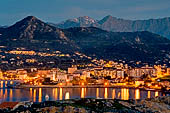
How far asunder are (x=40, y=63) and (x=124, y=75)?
89.5 ft

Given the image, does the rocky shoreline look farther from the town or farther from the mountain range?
Answer: the mountain range

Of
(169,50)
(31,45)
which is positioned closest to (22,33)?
(31,45)

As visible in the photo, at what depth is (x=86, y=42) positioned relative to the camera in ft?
519

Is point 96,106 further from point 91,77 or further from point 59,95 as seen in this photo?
point 91,77

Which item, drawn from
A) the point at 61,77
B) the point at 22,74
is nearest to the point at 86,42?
the point at 22,74

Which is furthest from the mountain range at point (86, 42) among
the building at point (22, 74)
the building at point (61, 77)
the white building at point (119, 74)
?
the building at point (61, 77)

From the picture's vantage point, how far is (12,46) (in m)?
130

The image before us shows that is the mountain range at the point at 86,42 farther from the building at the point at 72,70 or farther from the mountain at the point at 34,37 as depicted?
the building at the point at 72,70

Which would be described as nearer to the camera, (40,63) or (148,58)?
(40,63)

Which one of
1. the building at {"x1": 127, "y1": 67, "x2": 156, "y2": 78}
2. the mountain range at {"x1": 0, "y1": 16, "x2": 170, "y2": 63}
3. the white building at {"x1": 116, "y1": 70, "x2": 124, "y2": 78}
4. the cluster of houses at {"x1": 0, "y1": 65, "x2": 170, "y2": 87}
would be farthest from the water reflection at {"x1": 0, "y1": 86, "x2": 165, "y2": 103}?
the mountain range at {"x1": 0, "y1": 16, "x2": 170, "y2": 63}

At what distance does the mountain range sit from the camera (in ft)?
438

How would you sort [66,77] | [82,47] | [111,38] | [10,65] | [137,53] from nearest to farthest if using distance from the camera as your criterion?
[66,77], [10,65], [137,53], [82,47], [111,38]

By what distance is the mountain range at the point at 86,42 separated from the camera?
438ft

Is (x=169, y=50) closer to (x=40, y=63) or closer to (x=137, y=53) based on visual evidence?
(x=137, y=53)
